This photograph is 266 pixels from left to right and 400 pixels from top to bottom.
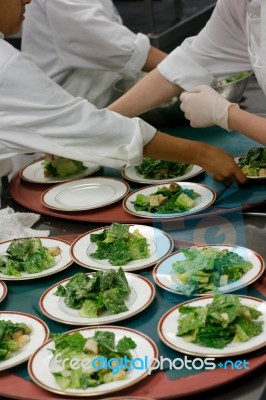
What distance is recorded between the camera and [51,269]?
5.87 ft

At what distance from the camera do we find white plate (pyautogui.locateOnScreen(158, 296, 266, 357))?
1.34 metres

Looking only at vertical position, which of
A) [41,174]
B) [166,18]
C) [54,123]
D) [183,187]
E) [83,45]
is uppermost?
[54,123]

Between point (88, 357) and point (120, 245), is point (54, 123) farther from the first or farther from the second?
point (88, 357)

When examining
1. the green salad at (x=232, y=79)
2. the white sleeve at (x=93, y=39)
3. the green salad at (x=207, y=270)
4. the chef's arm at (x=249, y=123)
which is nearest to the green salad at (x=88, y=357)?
the green salad at (x=207, y=270)

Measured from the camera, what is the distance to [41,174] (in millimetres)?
2439

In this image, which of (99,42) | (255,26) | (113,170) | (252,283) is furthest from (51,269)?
(99,42)

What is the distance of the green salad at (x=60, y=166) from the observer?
2.38m

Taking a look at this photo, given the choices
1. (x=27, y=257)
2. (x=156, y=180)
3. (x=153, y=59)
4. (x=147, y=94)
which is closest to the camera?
(x=27, y=257)

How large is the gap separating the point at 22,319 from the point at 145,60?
161 centimetres

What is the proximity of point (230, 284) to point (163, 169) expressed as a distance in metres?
0.79

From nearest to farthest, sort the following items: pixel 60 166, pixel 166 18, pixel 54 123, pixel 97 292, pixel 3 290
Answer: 1. pixel 97 292
2. pixel 3 290
3. pixel 54 123
4. pixel 60 166
5. pixel 166 18

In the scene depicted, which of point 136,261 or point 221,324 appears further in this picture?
point 136,261

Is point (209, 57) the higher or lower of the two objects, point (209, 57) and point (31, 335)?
the higher

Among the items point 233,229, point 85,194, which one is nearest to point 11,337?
point 233,229
